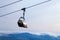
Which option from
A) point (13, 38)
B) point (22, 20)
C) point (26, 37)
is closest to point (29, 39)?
point (26, 37)

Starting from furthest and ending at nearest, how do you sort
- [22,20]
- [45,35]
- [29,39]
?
1. [29,39]
2. [45,35]
3. [22,20]

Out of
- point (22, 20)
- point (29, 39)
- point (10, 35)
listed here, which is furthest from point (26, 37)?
point (22, 20)

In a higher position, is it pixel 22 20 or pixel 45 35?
pixel 45 35

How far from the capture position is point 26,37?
13.0 metres

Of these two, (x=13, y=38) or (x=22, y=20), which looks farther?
(x=13, y=38)

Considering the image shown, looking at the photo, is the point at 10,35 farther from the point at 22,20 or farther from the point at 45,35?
the point at 22,20

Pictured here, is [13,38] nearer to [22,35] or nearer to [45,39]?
[22,35]

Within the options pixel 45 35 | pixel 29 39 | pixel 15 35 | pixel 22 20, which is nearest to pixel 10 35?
pixel 15 35

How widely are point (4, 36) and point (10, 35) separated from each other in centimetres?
47

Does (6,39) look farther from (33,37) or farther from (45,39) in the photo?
(45,39)

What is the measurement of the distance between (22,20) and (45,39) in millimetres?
7736

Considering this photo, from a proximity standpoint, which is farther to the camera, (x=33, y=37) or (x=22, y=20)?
(x=33, y=37)

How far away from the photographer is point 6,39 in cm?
1302

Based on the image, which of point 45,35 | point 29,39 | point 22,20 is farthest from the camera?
point 29,39
